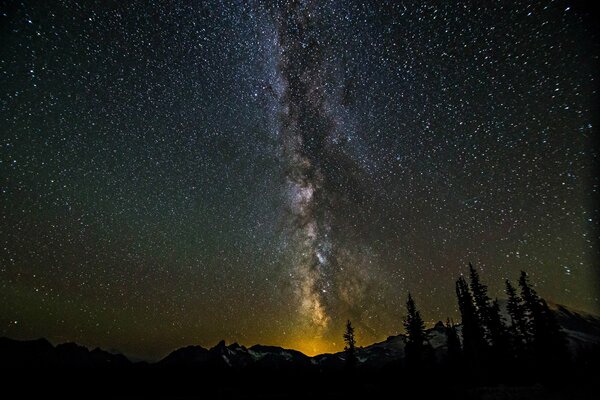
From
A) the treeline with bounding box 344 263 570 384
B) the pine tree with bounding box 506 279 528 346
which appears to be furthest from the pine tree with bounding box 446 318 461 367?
the pine tree with bounding box 506 279 528 346

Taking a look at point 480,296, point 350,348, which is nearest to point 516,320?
point 480,296

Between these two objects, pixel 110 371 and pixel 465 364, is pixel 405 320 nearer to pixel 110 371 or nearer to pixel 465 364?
pixel 465 364

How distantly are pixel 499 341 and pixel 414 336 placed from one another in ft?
33.0

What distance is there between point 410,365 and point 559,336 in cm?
1691

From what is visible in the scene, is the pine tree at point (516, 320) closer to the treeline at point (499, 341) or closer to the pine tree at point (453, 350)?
the treeline at point (499, 341)

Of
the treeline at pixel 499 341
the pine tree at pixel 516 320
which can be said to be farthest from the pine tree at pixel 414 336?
the pine tree at pixel 516 320

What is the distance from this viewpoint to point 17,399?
3478 centimetres

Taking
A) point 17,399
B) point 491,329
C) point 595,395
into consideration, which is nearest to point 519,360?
point 491,329

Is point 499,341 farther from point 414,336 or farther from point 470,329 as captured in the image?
point 414,336

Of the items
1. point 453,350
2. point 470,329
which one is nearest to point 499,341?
point 470,329

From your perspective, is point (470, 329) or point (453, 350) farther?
point (453, 350)

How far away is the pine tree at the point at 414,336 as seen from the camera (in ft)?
127

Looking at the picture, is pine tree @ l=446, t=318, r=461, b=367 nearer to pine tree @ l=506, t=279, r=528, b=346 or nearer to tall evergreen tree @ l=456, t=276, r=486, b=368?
tall evergreen tree @ l=456, t=276, r=486, b=368

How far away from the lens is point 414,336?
41312 millimetres
